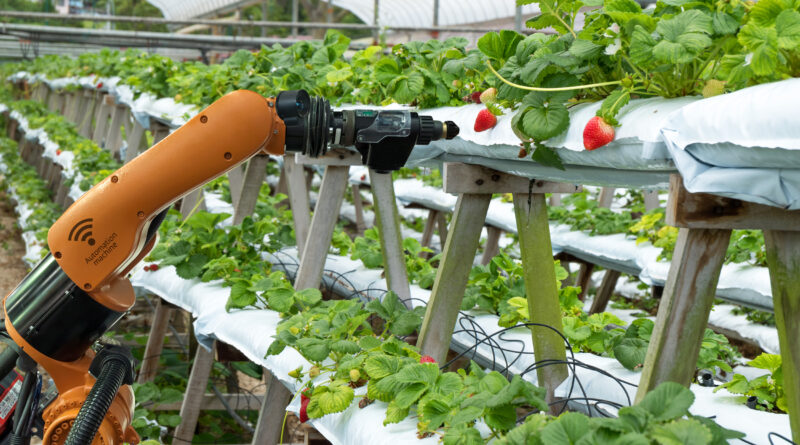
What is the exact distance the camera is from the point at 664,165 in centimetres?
140

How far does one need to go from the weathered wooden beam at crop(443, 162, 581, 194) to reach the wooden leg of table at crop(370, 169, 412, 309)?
81 cm

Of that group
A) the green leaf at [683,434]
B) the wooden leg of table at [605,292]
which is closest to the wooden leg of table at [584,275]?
the wooden leg of table at [605,292]

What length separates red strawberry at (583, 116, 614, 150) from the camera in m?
1.48

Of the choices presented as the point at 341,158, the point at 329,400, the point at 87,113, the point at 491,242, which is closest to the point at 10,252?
the point at 87,113

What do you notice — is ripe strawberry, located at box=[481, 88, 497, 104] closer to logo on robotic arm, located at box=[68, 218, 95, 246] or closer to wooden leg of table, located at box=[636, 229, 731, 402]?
wooden leg of table, located at box=[636, 229, 731, 402]

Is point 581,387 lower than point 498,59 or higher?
lower

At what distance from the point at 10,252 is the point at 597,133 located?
7686 millimetres

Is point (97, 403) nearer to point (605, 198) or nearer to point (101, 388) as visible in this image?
point (101, 388)

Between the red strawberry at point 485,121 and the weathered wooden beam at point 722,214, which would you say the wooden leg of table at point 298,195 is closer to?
the red strawberry at point 485,121

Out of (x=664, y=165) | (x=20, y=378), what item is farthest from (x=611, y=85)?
(x=20, y=378)

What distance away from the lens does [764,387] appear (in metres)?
1.97

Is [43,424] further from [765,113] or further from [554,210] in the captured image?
[554,210]

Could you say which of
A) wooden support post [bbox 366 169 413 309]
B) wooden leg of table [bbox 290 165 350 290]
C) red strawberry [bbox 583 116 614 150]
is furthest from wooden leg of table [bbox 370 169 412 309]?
red strawberry [bbox 583 116 614 150]

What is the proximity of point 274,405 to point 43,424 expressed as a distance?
1.01 metres
